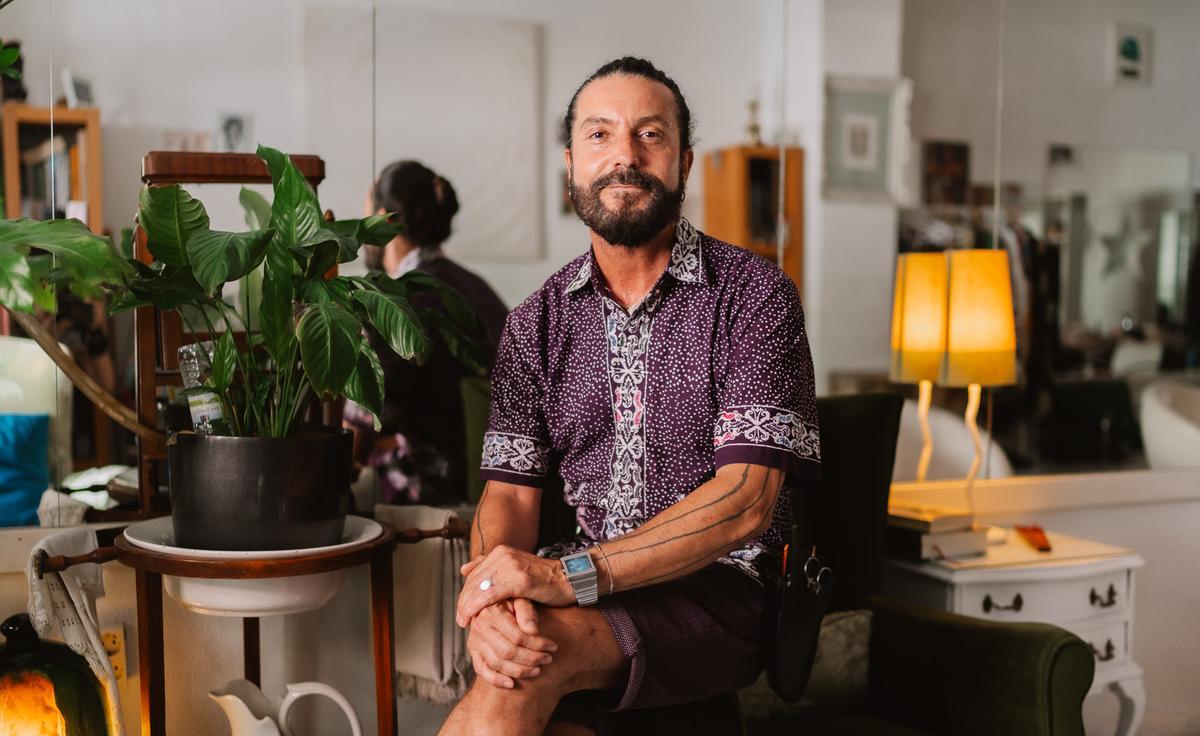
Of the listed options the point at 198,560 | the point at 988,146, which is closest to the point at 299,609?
the point at 198,560

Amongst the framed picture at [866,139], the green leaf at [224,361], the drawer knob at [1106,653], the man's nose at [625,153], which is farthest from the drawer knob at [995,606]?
the green leaf at [224,361]

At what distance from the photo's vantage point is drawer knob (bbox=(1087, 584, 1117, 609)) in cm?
224

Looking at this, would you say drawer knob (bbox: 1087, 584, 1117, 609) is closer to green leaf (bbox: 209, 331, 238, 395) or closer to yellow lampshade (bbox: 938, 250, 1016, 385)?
yellow lampshade (bbox: 938, 250, 1016, 385)

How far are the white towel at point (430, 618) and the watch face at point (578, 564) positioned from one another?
17.8 inches

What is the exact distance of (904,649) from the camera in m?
1.90

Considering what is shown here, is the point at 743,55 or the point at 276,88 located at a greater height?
the point at 743,55

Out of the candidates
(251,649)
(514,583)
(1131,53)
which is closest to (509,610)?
A: (514,583)

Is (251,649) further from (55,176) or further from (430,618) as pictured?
(55,176)

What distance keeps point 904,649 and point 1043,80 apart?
1.60m

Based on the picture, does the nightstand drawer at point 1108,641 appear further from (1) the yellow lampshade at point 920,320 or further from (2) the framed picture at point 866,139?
(2) the framed picture at point 866,139

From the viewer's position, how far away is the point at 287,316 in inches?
60.7

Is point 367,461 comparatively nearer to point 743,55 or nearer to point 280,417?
point 280,417

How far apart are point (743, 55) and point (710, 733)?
1.47 m

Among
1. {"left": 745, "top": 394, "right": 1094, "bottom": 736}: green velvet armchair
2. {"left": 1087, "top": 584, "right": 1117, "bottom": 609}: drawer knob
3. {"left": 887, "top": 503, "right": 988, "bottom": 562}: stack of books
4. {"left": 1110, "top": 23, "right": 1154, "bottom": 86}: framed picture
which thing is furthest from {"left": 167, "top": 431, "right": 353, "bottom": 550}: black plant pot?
{"left": 1110, "top": 23, "right": 1154, "bottom": 86}: framed picture
